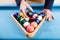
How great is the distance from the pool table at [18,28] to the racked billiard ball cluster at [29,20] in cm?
7

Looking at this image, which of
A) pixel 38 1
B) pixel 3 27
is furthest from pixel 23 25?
pixel 38 1

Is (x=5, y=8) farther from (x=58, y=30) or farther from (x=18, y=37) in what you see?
(x=58, y=30)

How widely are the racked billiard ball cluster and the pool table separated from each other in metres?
0.07

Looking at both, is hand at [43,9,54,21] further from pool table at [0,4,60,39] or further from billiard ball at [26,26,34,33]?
billiard ball at [26,26,34,33]

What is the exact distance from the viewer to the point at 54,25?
1.05m

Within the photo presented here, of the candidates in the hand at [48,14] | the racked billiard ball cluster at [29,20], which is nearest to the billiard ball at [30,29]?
the racked billiard ball cluster at [29,20]

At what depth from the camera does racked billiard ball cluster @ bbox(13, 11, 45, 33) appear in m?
0.89

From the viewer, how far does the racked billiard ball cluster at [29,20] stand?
89 centimetres

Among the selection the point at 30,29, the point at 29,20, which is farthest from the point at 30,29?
the point at 29,20

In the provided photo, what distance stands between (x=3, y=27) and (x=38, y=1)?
454mm

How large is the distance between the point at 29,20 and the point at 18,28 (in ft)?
0.36

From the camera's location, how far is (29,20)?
37.9 inches

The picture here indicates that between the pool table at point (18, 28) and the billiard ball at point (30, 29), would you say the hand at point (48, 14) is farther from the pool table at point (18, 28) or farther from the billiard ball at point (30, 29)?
the billiard ball at point (30, 29)

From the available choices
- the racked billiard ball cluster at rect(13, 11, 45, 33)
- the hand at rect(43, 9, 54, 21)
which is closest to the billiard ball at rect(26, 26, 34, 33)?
the racked billiard ball cluster at rect(13, 11, 45, 33)
